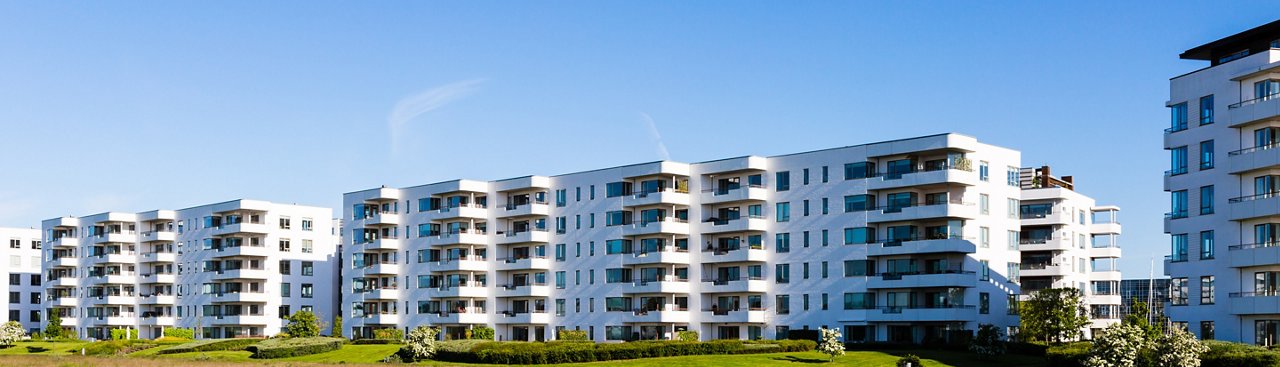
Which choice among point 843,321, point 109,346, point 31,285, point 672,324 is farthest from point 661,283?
point 31,285

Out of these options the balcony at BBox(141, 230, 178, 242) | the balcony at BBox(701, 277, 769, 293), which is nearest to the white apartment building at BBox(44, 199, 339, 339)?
the balcony at BBox(141, 230, 178, 242)

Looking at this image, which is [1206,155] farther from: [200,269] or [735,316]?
[200,269]

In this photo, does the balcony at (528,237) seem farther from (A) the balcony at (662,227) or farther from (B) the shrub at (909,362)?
(B) the shrub at (909,362)

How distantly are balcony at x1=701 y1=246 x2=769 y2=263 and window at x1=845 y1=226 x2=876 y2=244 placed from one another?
8.61 meters

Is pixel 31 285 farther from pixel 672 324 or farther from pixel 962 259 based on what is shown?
pixel 962 259

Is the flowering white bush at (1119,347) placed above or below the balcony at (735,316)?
above

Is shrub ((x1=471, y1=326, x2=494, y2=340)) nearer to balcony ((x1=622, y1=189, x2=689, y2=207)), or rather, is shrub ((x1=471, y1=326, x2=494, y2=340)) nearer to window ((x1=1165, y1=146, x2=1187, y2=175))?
balcony ((x1=622, y1=189, x2=689, y2=207))

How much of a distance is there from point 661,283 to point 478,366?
1329 inches

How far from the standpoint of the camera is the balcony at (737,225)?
380 feet

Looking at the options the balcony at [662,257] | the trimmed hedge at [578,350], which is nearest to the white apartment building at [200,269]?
the balcony at [662,257]

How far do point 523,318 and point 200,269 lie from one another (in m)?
53.5

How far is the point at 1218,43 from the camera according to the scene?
8350 cm

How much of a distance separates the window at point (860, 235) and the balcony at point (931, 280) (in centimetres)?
327

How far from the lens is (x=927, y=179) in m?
104
